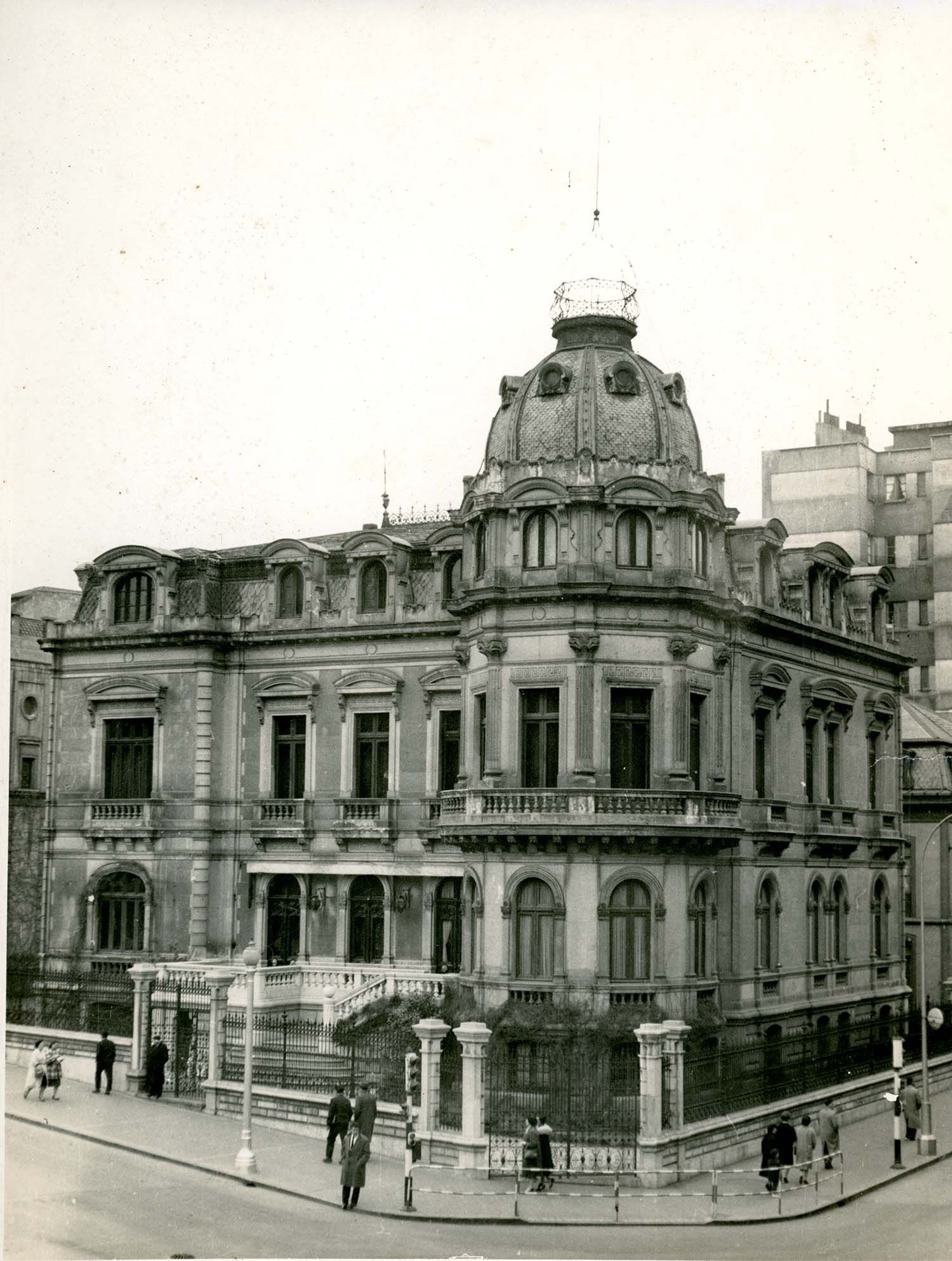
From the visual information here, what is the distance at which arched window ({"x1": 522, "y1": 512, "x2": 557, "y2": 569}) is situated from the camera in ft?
128

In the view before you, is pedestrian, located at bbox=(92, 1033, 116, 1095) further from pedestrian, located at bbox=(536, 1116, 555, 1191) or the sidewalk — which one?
pedestrian, located at bbox=(536, 1116, 555, 1191)

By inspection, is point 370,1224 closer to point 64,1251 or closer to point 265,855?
point 64,1251

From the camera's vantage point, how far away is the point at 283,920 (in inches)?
1836

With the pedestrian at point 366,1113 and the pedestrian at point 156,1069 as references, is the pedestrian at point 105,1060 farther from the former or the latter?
the pedestrian at point 366,1113

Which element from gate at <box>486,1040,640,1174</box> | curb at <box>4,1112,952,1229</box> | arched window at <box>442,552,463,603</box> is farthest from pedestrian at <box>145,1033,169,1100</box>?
arched window at <box>442,552,463,603</box>

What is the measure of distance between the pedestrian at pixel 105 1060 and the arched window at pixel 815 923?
2002cm

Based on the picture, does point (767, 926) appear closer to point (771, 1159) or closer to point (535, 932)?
point (535, 932)

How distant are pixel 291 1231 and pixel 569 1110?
622 cm

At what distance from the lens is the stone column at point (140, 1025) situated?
37250 mm

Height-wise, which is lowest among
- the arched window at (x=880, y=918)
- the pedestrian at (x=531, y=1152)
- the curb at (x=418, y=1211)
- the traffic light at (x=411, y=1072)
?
the curb at (x=418, y=1211)

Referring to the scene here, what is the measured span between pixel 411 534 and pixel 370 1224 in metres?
25.0

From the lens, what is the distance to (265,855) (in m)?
46.6

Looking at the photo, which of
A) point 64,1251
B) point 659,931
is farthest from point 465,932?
point 64,1251

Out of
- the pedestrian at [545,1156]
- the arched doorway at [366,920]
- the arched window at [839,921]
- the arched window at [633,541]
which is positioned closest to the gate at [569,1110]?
the pedestrian at [545,1156]
